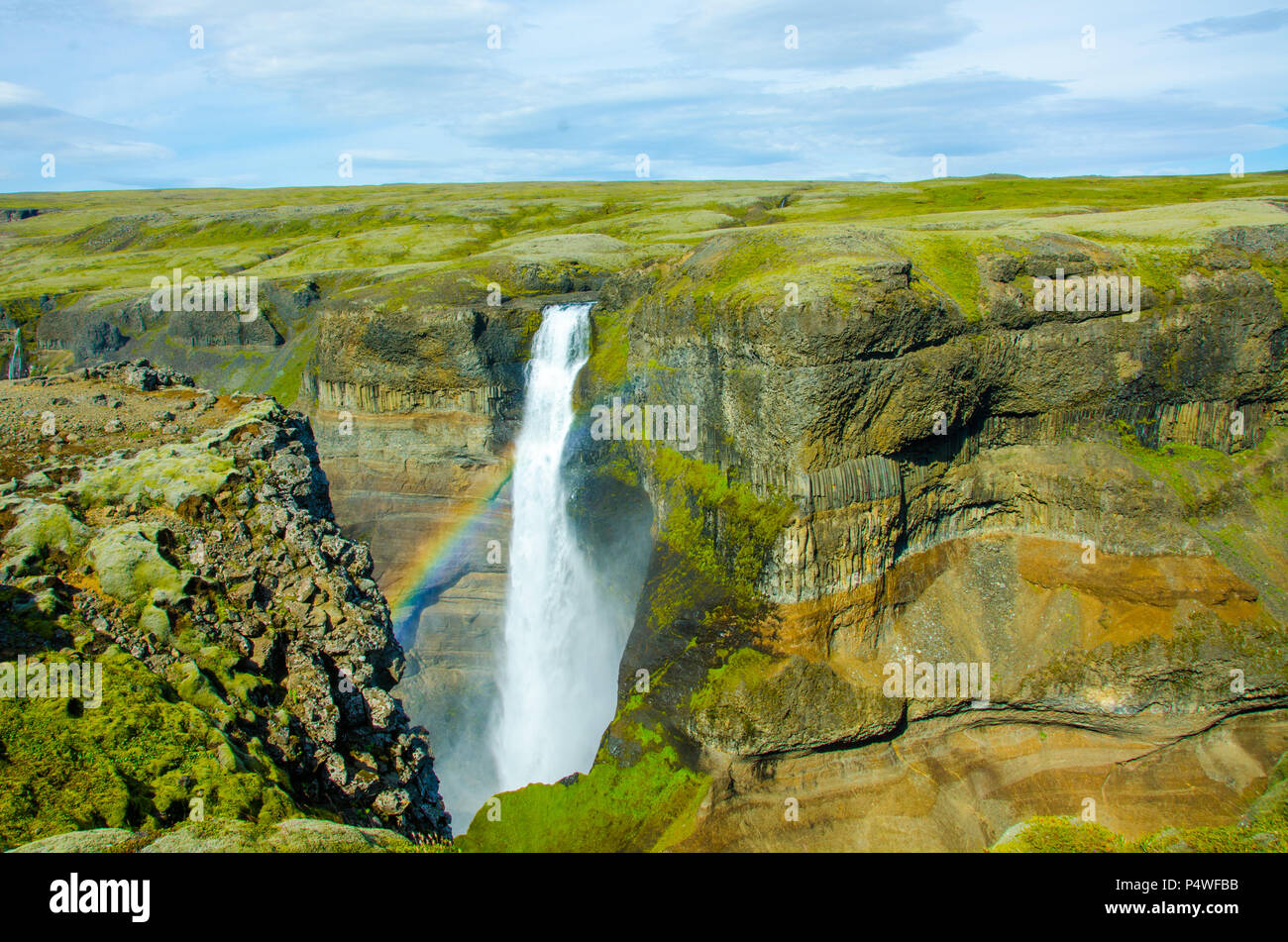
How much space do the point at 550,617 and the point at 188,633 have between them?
30.0 meters

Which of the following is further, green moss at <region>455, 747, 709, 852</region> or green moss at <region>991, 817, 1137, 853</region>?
green moss at <region>455, 747, 709, 852</region>

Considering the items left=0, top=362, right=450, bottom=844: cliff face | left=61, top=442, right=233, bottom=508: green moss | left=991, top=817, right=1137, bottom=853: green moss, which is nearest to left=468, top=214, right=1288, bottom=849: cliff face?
left=991, top=817, right=1137, bottom=853: green moss

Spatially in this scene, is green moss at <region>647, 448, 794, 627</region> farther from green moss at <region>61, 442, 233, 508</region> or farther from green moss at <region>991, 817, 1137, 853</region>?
green moss at <region>61, 442, 233, 508</region>

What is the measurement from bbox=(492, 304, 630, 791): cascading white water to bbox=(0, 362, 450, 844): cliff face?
794 inches

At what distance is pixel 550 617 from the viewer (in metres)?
46.7

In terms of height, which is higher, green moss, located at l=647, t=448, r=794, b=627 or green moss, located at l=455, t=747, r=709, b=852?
green moss, located at l=647, t=448, r=794, b=627

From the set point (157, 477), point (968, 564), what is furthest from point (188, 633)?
point (968, 564)

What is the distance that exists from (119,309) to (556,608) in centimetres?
6223

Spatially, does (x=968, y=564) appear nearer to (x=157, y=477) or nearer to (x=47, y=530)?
(x=157, y=477)

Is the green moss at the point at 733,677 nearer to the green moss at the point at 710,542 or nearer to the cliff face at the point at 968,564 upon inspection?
the cliff face at the point at 968,564

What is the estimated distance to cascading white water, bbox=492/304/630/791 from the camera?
42094 millimetres

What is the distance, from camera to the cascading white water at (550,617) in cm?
4209

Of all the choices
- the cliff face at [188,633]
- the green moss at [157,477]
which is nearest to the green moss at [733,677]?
the cliff face at [188,633]

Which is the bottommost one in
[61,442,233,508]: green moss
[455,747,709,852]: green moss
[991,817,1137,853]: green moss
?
[455,747,709,852]: green moss
